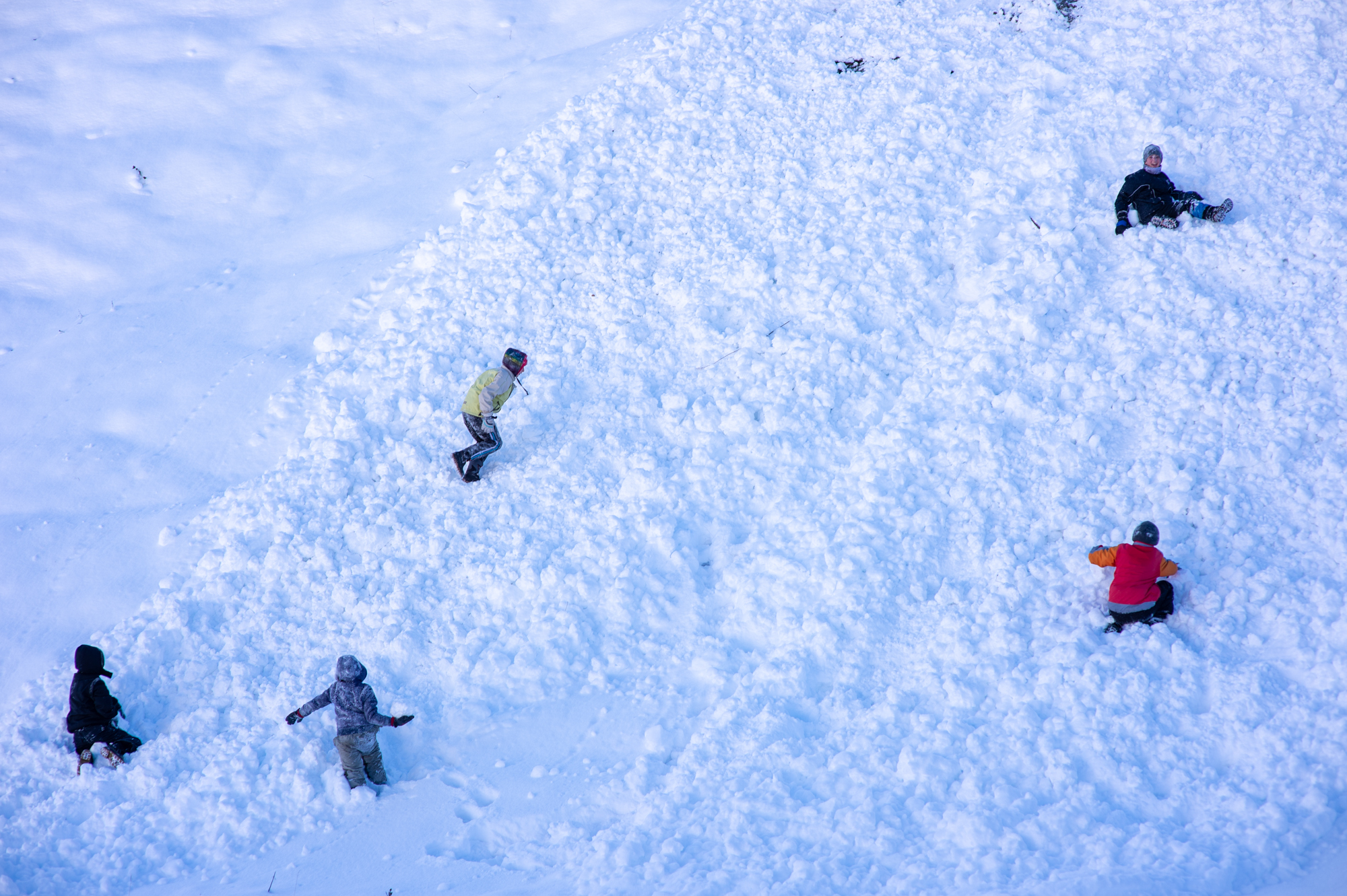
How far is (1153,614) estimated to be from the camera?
686cm

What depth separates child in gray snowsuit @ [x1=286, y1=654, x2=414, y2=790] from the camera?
620cm

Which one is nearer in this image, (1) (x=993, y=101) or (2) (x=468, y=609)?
(2) (x=468, y=609)

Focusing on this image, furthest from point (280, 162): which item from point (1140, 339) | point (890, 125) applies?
point (1140, 339)

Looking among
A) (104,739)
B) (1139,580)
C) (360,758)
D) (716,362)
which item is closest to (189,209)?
(104,739)

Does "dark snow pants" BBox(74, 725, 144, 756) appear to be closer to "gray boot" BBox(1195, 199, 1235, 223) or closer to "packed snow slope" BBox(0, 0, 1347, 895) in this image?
"packed snow slope" BBox(0, 0, 1347, 895)

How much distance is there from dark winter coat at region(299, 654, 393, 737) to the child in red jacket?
6.00 m

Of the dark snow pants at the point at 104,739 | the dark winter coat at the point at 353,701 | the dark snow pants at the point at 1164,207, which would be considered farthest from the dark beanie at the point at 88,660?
the dark snow pants at the point at 1164,207

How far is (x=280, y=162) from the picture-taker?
11617mm

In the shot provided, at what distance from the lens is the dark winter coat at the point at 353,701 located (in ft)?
20.3

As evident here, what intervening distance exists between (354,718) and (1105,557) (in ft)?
20.7

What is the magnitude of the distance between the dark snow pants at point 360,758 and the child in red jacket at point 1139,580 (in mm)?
6190

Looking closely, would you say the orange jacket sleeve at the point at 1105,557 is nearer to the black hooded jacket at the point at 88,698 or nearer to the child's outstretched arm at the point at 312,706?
the child's outstretched arm at the point at 312,706

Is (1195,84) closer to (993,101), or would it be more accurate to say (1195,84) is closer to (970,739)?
(993,101)

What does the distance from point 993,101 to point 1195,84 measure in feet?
8.26
